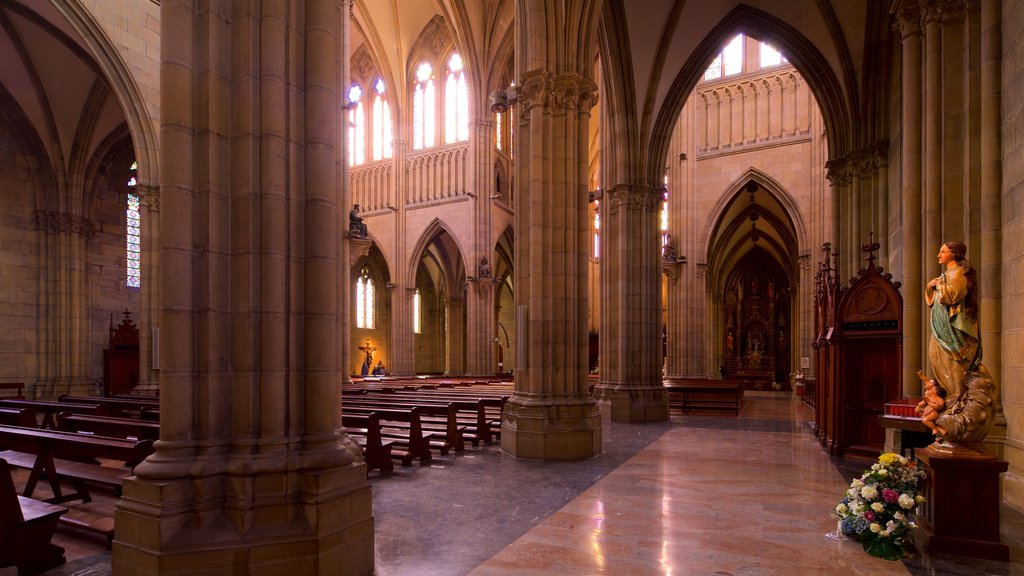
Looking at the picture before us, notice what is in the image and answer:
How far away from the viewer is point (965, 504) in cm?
509

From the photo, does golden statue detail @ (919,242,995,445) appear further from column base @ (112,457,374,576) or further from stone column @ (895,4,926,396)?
column base @ (112,457,374,576)

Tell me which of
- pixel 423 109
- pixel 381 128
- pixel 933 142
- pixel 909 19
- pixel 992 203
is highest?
pixel 423 109

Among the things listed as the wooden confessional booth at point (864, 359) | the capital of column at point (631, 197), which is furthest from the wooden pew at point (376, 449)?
the capital of column at point (631, 197)

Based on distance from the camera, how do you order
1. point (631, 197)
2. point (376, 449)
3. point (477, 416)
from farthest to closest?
point (631, 197) < point (477, 416) < point (376, 449)

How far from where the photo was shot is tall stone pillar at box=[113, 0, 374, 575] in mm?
4203

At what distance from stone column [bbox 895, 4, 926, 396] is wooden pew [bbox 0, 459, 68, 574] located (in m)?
10.3

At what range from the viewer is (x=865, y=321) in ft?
33.0

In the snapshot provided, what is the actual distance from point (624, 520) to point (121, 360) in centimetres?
2097

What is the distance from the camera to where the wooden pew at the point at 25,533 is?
4.43 m

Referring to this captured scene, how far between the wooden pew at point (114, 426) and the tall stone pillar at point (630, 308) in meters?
9.81

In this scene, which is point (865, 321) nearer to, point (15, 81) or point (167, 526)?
point (167, 526)

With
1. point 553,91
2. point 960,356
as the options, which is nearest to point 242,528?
point 960,356

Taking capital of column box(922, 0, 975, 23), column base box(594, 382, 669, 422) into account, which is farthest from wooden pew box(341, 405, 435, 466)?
capital of column box(922, 0, 975, 23)

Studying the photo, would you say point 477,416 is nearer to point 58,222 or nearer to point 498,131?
point 58,222
